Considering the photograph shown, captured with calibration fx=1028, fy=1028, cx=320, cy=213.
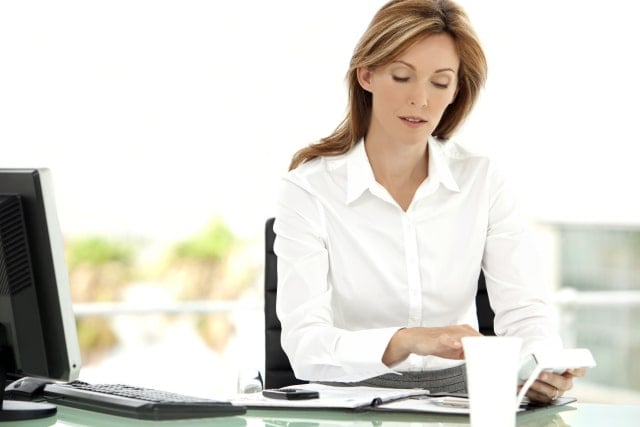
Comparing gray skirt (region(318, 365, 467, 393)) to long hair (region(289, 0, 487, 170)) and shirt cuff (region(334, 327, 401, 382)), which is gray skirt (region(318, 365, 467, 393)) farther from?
long hair (region(289, 0, 487, 170))

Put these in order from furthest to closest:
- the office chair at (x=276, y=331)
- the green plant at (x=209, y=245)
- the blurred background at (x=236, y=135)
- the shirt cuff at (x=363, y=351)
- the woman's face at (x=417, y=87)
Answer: the green plant at (x=209, y=245) → the blurred background at (x=236, y=135) → the office chair at (x=276, y=331) → the woman's face at (x=417, y=87) → the shirt cuff at (x=363, y=351)

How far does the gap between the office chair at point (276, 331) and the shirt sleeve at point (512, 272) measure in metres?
0.09

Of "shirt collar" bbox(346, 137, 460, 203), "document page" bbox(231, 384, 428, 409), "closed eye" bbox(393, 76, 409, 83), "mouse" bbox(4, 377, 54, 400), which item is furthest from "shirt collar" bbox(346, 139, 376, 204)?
"mouse" bbox(4, 377, 54, 400)

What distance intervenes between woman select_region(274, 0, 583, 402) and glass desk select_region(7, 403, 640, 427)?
0.35 meters

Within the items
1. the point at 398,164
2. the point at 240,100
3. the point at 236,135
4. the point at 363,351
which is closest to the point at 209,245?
the point at 236,135

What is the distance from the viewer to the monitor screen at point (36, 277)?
145cm

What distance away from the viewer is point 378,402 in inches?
63.1

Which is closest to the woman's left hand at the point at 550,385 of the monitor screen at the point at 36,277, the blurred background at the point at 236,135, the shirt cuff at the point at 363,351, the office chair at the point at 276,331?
the shirt cuff at the point at 363,351

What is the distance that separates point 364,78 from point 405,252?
1.24 feet

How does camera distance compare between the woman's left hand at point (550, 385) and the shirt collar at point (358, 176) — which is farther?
the shirt collar at point (358, 176)

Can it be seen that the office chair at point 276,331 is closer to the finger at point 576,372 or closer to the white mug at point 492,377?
the finger at point 576,372

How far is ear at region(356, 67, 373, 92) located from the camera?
85.0 inches

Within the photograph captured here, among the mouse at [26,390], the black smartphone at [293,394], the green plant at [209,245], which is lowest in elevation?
the green plant at [209,245]

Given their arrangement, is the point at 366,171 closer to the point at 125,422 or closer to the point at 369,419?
the point at 369,419
